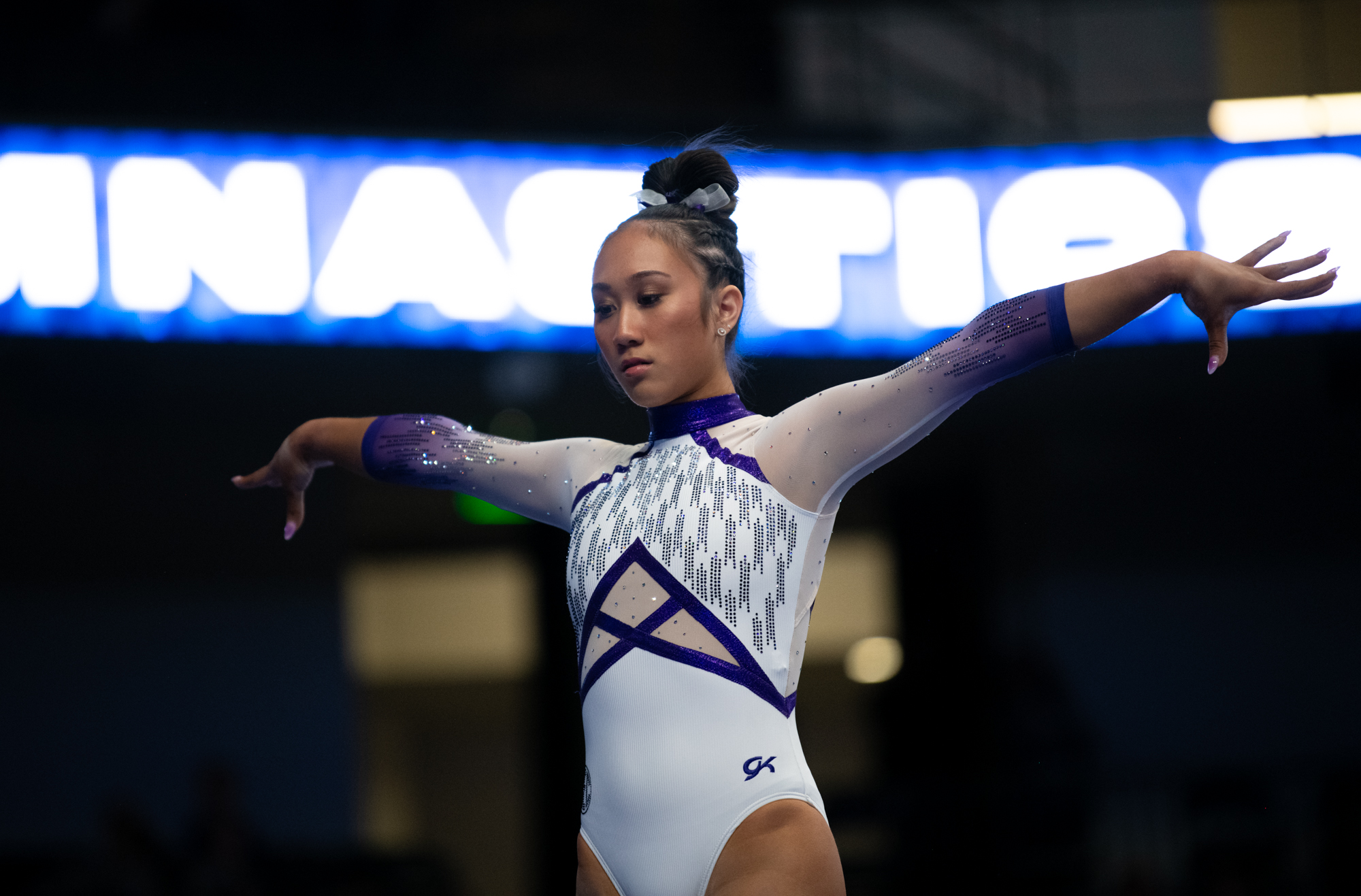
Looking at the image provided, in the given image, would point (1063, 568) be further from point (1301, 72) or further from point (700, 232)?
point (700, 232)

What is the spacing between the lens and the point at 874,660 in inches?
231

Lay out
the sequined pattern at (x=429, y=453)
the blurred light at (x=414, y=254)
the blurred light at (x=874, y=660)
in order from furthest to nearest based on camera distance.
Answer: the blurred light at (x=874, y=660) < the blurred light at (x=414, y=254) < the sequined pattern at (x=429, y=453)

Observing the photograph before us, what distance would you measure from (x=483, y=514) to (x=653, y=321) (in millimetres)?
3854

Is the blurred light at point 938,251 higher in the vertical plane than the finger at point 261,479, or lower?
higher

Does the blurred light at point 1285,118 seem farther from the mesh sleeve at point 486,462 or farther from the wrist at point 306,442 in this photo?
the wrist at point 306,442

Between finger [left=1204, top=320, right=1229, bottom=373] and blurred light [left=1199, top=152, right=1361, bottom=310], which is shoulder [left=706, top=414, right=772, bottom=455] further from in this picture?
blurred light [left=1199, top=152, right=1361, bottom=310]

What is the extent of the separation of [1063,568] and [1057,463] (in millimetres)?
444

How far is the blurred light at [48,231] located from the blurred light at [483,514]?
174cm

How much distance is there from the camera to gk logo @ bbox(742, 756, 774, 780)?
165 cm

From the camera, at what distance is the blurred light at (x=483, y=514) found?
5457mm

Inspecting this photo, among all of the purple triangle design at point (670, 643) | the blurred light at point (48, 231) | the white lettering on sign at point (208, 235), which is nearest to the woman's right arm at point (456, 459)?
the purple triangle design at point (670, 643)

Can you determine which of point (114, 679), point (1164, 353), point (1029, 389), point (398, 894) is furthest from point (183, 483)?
point (1164, 353)

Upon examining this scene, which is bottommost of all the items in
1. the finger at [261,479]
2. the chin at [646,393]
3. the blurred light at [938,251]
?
the finger at [261,479]

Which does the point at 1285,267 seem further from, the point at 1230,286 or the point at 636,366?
the point at 636,366
